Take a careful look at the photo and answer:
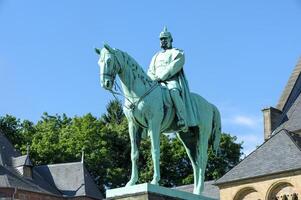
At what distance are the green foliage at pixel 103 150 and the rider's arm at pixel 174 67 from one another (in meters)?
42.9

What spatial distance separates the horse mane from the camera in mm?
12883

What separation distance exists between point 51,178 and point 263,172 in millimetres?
17093

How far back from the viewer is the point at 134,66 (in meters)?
13.0

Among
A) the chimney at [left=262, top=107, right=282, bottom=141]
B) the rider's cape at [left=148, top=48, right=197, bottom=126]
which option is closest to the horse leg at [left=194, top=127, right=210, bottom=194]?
the rider's cape at [left=148, top=48, right=197, bottom=126]

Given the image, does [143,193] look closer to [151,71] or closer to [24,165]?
[151,71]

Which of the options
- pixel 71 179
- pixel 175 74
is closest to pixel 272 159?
pixel 71 179

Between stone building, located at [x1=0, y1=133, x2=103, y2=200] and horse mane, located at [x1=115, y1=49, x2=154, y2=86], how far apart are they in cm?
4205

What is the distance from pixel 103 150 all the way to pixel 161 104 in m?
47.7

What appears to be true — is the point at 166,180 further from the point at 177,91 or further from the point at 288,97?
the point at 177,91

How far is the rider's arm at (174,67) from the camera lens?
13.7 m

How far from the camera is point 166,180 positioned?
59656mm

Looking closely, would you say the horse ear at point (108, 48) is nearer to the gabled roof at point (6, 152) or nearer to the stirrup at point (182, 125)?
the stirrup at point (182, 125)

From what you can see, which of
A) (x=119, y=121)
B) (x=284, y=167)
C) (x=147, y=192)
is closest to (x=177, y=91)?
(x=147, y=192)

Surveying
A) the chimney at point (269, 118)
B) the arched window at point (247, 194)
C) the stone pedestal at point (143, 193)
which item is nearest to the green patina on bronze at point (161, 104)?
the stone pedestal at point (143, 193)
